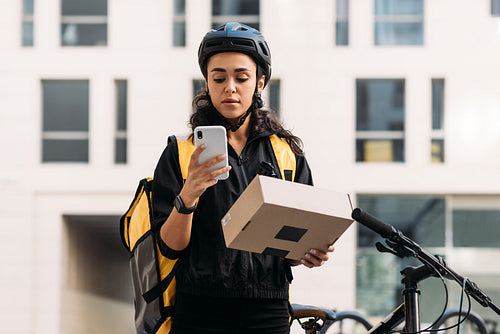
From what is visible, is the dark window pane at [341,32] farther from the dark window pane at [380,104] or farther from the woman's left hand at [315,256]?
the woman's left hand at [315,256]

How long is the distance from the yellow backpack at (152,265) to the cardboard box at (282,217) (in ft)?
0.74

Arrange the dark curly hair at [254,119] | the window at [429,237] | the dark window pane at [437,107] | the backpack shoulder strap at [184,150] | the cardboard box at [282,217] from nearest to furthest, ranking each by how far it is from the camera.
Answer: the cardboard box at [282,217]
the backpack shoulder strap at [184,150]
the dark curly hair at [254,119]
the window at [429,237]
the dark window pane at [437,107]

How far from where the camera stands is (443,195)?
37.3 feet

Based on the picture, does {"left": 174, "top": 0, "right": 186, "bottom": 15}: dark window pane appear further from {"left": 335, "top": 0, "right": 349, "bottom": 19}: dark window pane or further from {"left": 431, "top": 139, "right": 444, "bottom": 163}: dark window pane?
{"left": 431, "top": 139, "right": 444, "bottom": 163}: dark window pane

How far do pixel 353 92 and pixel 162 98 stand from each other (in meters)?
3.23

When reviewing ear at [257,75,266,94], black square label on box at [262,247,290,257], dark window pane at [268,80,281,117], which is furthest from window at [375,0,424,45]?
black square label on box at [262,247,290,257]

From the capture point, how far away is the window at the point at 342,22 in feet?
38.7

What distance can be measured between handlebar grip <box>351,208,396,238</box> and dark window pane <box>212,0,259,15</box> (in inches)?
417

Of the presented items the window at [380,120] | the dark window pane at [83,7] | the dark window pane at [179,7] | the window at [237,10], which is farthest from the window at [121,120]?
the window at [380,120]

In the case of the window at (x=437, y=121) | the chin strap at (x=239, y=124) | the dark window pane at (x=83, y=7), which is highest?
the dark window pane at (x=83, y=7)

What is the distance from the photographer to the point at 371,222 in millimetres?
1697

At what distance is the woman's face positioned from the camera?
190 cm

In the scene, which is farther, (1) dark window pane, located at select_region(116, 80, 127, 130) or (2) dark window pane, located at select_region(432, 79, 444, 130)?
(1) dark window pane, located at select_region(116, 80, 127, 130)

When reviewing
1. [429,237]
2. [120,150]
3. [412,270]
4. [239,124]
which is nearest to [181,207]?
[239,124]
